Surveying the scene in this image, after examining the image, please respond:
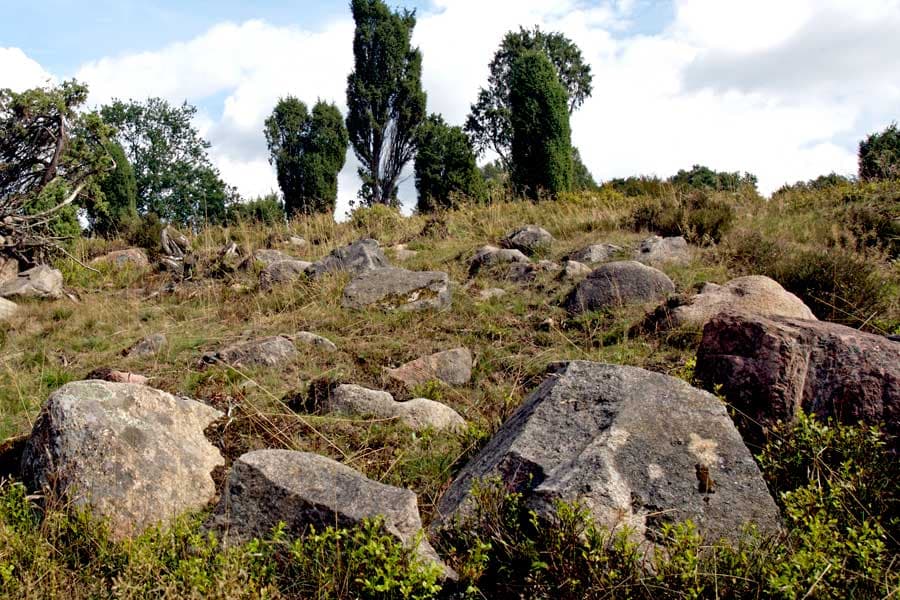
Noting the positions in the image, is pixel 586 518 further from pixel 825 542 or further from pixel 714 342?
pixel 714 342

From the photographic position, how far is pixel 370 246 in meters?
8.59

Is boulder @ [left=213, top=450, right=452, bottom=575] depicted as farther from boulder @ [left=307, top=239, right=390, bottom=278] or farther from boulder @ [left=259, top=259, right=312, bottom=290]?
boulder @ [left=259, top=259, right=312, bottom=290]

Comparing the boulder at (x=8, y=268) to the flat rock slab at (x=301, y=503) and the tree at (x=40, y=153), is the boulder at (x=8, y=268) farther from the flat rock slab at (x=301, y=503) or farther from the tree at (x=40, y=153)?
the flat rock slab at (x=301, y=503)

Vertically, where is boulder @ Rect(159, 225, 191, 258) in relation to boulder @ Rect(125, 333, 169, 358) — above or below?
above

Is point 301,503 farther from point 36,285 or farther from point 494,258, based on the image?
point 36,285

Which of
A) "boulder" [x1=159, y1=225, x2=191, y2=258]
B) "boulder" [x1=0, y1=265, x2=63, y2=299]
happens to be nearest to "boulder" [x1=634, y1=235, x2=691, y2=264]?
"boulder" [x1=159, y1=225, x2=191, y2=258]

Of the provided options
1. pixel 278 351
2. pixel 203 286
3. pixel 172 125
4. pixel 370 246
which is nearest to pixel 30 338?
pixel 203 286

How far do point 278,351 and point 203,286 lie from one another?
3.72 metres

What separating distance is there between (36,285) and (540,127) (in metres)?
12.6

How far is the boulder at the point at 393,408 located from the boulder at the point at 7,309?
5.12 meters

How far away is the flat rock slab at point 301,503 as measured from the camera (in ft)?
8.55

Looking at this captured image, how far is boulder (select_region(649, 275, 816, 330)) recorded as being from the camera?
527 cm

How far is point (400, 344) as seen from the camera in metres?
5.64

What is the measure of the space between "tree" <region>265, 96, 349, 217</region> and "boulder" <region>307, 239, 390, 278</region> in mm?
16776
